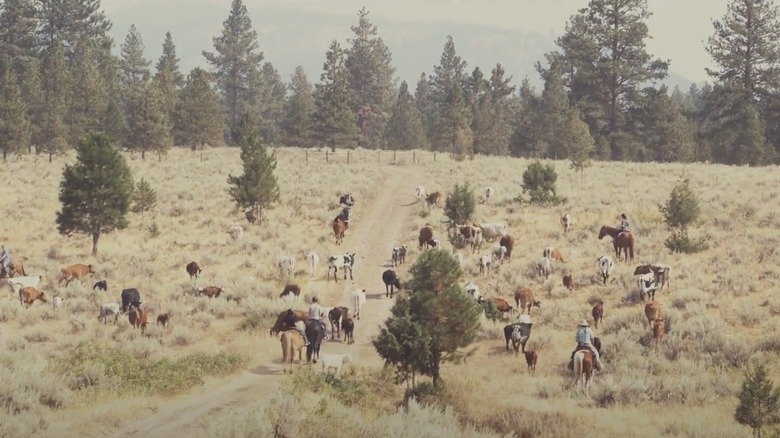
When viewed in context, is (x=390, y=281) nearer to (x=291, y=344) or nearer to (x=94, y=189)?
(x=291, y=344)

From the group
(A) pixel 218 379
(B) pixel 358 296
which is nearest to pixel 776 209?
(B) pixel 358 296

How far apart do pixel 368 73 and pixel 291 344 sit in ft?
287

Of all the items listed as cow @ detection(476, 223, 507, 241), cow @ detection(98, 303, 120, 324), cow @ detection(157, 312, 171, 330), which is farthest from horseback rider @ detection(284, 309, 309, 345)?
cow @ detection(476, 223, 507, 241)

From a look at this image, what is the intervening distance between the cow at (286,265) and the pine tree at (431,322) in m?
15.2

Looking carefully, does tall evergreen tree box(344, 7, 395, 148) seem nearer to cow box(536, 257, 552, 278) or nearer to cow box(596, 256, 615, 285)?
cow box(536, 257, 552, 278)

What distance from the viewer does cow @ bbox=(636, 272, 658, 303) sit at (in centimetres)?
2420

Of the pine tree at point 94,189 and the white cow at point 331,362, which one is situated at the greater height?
the pine tree at point 94,189

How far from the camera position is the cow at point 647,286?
79.4 feet

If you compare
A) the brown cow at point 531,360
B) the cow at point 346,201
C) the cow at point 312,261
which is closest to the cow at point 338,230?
the cow at point 312,261

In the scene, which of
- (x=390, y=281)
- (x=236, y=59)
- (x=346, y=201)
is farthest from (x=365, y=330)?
(x=236, y=59)

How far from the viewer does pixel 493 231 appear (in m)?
36.0

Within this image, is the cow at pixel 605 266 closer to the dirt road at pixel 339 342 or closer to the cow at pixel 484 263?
the cow at pixel 484 263

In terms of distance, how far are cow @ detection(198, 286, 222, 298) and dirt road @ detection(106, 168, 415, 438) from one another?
4665 mm

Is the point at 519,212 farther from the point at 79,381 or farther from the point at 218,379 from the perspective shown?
the point at 79,381
